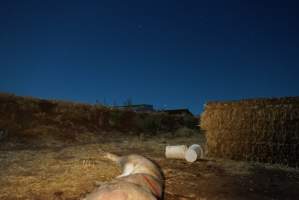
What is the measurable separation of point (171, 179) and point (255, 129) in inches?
144

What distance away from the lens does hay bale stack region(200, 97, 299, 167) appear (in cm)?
806

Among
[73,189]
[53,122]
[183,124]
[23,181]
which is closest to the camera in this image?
[73,189]

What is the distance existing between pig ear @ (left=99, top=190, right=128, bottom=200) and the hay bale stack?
20.7 feet

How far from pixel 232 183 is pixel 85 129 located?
38.6 feet

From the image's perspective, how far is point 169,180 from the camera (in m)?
5.96

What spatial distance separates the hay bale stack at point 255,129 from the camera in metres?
8.06

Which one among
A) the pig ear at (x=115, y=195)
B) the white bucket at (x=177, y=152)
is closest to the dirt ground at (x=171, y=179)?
the white bucket at (x=177, y=152)

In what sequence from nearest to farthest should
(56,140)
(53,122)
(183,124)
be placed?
(56,140) < (53,122) < (183,124)

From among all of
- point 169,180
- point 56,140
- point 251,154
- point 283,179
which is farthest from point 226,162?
point 56,140

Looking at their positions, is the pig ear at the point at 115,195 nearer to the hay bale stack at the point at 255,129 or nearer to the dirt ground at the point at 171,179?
the dirt ground at the point at 171,179

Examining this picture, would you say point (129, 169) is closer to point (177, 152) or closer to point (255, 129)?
point (177, 152)

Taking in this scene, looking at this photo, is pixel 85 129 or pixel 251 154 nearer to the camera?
pixel 251 154

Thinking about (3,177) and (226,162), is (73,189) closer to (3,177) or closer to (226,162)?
(3,177)

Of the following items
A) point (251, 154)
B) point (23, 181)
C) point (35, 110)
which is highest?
point (35, 110)
